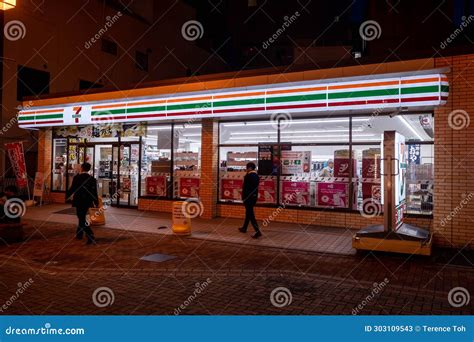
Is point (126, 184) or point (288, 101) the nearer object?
point (288, 101)

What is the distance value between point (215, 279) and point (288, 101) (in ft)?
18.3

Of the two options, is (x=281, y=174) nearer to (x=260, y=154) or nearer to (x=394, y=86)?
(x=260, y=154)

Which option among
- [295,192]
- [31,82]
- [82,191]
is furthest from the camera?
[31,82]

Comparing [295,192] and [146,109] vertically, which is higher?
[146,109]

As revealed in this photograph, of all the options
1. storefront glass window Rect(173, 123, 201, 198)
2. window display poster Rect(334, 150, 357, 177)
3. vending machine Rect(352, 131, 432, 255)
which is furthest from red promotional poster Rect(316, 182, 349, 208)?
storefront glass window Rect(173, 123, 201, 198)

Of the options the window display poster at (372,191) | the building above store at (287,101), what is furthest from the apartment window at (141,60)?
the window display poster at (372,191)

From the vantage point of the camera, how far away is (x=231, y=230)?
1069 centimetres

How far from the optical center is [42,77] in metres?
19.1

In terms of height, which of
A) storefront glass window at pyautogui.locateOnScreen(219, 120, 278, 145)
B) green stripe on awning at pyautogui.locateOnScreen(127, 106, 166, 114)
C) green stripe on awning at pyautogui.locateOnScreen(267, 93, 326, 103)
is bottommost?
storefront glass window at pyautogui.locateOnScreen(219, 120, 278, 145)

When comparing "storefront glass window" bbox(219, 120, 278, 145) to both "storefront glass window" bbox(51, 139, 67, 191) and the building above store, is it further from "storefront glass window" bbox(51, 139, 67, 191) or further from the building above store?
"storefront glass window" bbox(51, 139, 67, 191)

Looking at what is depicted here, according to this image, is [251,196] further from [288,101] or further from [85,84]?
[85,84]

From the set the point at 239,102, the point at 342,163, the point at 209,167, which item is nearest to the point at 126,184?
the point at 209,167

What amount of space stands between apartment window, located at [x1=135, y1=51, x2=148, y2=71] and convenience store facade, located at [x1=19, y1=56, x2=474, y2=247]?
33.1 feet

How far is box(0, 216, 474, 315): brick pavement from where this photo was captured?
5.23 metres
